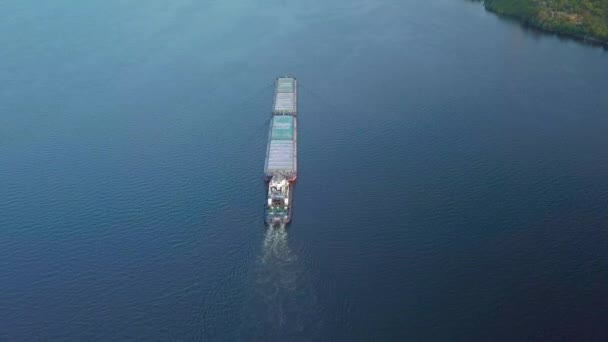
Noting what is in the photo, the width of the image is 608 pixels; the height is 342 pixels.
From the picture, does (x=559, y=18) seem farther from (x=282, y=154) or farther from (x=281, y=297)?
(x=281, y=297)

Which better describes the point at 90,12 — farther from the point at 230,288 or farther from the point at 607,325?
the point at 607,325

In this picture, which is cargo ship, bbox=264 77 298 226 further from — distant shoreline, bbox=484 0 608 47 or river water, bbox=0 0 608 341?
distant shoreline, bbox=484 0 608 47

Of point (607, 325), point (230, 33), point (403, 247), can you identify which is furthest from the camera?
point (230, 33)

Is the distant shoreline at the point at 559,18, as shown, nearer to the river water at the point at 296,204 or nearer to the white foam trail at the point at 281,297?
the river water at the point at 296,204

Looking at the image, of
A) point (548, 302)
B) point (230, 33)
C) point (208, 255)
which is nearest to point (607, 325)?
point (548, 302)

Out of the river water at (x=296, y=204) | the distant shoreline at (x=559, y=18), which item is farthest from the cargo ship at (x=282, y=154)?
the distant shoreline at (x=559, y=18)

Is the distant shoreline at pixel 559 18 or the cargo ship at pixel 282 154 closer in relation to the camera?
the cargo ship at pixel 282 154

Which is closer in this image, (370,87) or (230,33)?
(370,87)
